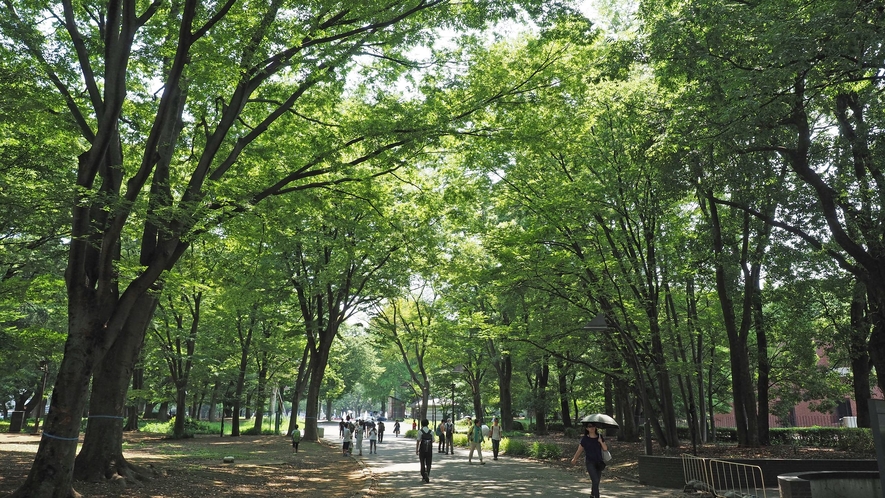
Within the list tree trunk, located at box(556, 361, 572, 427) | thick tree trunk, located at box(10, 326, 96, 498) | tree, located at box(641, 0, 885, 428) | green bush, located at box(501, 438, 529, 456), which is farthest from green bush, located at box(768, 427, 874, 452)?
thick tree trunk, located at box(10, 326, 96, 498)

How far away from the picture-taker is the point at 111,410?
12.0 metres

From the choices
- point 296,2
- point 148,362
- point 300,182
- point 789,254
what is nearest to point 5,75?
point 296,2

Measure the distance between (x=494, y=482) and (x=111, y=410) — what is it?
8636 mm

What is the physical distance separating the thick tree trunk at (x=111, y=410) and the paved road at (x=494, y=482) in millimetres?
5467

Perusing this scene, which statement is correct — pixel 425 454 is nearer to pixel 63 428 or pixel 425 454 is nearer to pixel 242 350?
pixel 63 428

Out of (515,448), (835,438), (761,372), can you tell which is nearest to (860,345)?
(761,372)

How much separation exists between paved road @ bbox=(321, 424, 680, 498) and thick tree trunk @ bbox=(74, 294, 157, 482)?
17.9ft

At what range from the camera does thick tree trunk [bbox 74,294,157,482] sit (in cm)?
1145

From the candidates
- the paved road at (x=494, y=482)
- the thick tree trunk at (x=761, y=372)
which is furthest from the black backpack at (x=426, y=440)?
the thick tree trunk at (x=761, y=372)

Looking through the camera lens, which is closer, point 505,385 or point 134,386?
point 505,385

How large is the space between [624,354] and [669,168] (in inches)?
336

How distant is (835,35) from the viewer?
9.23m

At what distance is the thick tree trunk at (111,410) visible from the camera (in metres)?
11.5

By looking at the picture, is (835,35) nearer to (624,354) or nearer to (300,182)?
(300,182)
